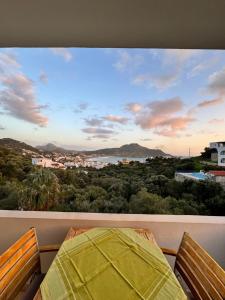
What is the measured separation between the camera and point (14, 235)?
1893 mm

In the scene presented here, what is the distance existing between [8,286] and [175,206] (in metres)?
1.91

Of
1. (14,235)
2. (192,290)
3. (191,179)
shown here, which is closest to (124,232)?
(192,290)

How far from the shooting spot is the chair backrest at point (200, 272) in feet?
3.00

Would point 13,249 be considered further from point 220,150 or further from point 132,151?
point 220,150

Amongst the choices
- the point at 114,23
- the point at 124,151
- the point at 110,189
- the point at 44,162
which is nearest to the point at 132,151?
the point at 124,151

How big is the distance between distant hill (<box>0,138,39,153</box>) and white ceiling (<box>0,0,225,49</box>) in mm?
1136

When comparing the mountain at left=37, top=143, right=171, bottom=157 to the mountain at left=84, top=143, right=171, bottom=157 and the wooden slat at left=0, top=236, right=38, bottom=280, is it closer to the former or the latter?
the mountain at left=84, top=143, right=171, bottom=157

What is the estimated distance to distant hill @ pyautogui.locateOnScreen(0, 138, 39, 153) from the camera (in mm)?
2633

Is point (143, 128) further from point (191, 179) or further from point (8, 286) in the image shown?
point (8, 286)

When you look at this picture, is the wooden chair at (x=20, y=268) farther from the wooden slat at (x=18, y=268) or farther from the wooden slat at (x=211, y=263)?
the wooden slat at (x=211, y=263)

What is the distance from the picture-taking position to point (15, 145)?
2.64 m

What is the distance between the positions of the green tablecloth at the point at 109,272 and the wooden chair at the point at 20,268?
189mm

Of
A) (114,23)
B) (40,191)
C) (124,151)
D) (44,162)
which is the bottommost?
(40,191)

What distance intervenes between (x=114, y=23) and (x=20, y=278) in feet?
6.41
